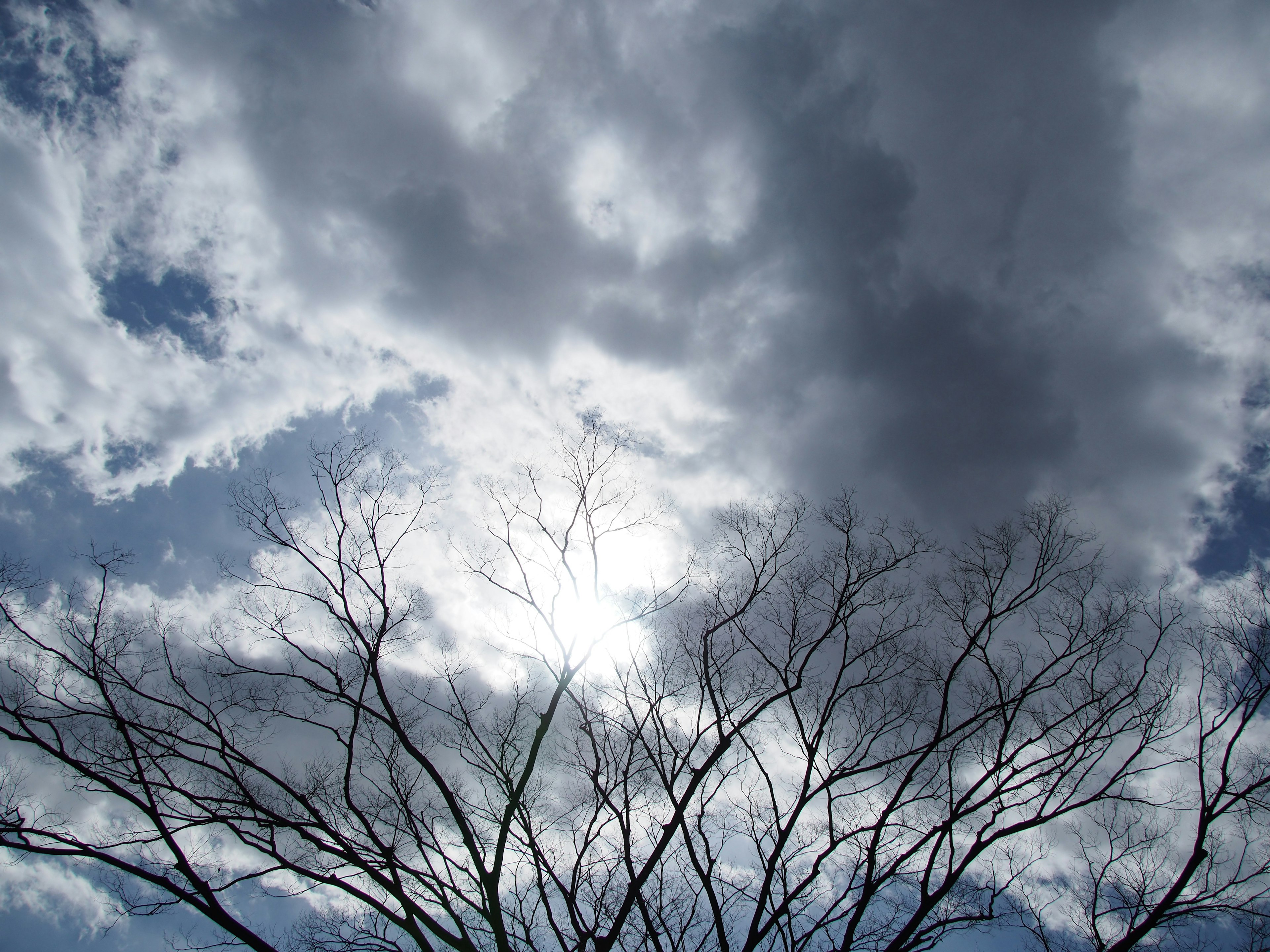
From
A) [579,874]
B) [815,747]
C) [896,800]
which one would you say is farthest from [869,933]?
[579,874]

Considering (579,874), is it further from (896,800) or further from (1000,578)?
(1000,578)

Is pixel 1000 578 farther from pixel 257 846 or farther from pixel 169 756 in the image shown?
pixel 169 756

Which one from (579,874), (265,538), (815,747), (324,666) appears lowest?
(579,874)

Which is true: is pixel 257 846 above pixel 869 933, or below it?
below

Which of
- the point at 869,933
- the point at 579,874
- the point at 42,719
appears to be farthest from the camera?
the point at 579,874

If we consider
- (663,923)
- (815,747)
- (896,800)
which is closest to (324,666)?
(663,923)

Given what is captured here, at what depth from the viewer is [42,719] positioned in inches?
390

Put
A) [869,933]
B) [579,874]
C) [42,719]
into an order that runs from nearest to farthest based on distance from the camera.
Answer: [42,719] < [869,933] < [579,874]

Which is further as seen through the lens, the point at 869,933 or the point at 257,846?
the point at 869,933

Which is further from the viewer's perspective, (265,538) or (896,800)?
(265,538)

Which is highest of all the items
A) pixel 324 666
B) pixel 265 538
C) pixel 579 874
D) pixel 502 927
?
pixel 265 538

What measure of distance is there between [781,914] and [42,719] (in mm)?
15418

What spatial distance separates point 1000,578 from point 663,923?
36.5 ft

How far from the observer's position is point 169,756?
33.3 ft
